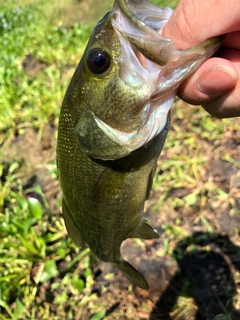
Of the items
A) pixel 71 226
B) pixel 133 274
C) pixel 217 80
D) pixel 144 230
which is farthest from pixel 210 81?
pixel 133 274

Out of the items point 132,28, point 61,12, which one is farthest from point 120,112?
point 61,12

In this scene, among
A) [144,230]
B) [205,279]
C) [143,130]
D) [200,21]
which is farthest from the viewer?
[205,279]

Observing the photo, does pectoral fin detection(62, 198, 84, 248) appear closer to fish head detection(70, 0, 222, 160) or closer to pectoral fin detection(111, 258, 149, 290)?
pectoral fin detection(111, 258, 149, 290)

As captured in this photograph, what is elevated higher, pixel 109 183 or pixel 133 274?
pixel 109 183

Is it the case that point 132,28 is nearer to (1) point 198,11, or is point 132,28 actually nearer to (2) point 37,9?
(1) point 198,11

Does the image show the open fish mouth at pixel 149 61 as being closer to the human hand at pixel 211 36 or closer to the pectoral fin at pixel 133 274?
the human hand at pixel 211 36

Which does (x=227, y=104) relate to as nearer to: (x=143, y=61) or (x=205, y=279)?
(x=143, y=61)
